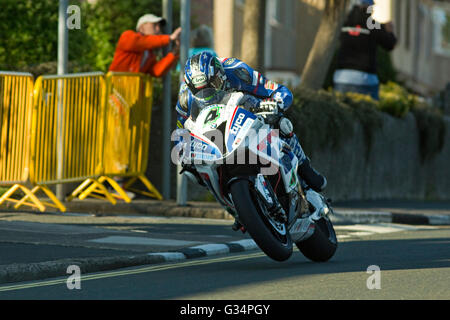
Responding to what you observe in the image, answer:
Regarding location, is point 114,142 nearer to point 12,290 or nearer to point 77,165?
point 77,165

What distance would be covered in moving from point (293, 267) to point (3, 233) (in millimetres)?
3170

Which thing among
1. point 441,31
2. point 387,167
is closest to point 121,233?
point 387,167

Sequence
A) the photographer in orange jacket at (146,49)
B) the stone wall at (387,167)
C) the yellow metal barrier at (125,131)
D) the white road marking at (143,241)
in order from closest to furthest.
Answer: the white road marking at (143,241), the yellow metal barrier at (125,131), the photographer in orange jacket at (146,49), the stone wall at (387,167)

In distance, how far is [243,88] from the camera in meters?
9.37

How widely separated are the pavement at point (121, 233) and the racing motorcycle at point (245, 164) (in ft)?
3.92

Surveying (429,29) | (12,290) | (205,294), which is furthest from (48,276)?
(429,29)

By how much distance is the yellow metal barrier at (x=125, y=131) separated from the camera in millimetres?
14891

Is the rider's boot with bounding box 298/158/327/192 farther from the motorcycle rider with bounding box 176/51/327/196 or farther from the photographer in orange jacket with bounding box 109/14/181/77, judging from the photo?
the photographer in orange jacket with bounding box 109/14/181/77

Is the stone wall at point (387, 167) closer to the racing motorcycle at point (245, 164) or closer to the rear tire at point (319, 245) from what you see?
the rear tire at point (319, 245)

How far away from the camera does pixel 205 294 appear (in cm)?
743

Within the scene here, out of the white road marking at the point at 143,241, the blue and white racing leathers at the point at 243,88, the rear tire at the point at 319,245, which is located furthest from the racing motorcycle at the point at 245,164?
the white road marking at the point at 143,241

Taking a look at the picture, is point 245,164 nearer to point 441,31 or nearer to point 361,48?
point 361,48

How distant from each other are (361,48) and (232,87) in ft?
38.0

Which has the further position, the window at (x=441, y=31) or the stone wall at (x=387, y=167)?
the window at (x=441, y=31)
